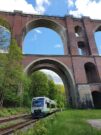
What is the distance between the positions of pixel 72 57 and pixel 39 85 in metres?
17.9

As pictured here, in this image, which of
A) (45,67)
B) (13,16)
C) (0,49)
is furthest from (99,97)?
(13,16)

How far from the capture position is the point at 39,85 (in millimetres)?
47750

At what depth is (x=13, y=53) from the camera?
24125 mm

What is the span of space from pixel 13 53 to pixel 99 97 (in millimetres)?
19161

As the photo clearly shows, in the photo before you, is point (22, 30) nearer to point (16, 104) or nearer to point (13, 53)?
point (13, 53)

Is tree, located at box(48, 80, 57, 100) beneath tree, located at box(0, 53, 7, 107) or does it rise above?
above

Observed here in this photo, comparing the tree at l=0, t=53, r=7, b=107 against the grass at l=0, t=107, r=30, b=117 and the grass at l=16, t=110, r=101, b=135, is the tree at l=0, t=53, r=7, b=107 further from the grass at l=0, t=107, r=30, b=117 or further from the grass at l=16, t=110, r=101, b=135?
the grass at l=16, t=110, r=101, b=135

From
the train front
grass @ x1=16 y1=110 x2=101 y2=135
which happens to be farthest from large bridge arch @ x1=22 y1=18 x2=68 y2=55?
grass @ x1=16 y1=110 x2=101 y2=135

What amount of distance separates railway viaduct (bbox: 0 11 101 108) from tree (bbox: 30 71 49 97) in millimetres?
10636

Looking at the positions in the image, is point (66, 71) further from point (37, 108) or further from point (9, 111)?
point (9, 111)

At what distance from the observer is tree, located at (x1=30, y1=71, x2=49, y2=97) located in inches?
1825

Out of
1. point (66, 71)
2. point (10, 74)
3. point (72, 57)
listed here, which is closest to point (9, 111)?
point (10, 74)

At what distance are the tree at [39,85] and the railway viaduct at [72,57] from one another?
10636 mm

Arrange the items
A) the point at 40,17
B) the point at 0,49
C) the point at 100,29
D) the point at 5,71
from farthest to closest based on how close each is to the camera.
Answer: the point at 100,29
the point at 40,17
the point at 5,71
the point at 0,49
